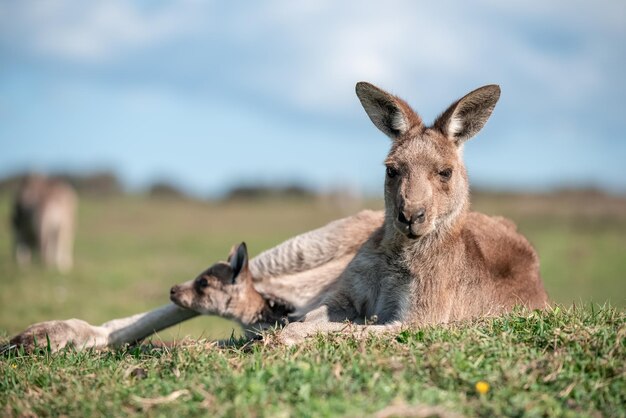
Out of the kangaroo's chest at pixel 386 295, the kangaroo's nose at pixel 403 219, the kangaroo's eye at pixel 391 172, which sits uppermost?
the kangaroo's eye at pixel 391 172

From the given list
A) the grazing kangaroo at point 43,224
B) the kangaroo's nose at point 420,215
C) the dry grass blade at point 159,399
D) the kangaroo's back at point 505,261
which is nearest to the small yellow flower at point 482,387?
the dry grass blade at point 159,399

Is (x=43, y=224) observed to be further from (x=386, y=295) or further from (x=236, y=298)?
(x=386, y=295)

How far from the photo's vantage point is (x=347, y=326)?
4.97m

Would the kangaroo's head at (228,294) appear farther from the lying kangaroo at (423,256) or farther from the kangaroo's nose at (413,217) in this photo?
the kangaroo's nose at (413,217)

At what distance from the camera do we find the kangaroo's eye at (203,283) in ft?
22.5

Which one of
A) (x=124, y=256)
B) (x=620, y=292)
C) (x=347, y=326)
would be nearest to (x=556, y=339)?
(x=347, y=326)

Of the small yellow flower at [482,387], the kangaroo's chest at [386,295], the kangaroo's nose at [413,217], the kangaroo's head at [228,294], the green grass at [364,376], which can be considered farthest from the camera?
the kangaroo's head at [228,294]

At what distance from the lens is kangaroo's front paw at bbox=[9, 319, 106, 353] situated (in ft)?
18.3

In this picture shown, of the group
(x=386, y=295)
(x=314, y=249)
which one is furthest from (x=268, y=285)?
(x=386, y=295)

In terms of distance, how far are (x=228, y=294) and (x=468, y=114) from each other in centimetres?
276

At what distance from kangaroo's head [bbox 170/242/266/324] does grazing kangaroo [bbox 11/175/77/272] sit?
12.9 meters

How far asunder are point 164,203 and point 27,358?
37805 millimetres

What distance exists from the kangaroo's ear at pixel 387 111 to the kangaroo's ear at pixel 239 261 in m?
1.80

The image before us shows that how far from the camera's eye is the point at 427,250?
5.57 m
